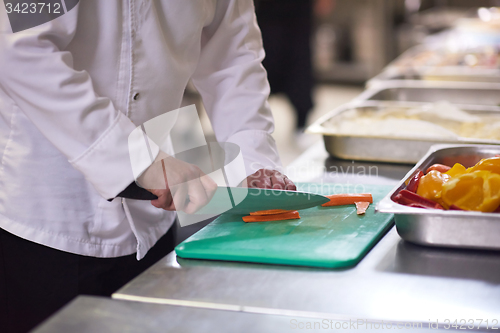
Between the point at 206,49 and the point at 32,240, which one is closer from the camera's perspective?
the point at 32,240

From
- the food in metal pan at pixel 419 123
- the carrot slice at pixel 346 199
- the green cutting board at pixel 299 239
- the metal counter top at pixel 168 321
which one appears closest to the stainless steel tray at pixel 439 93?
the food in metal pan at pixel 419 123

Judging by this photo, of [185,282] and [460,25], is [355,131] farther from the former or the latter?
[460,25]

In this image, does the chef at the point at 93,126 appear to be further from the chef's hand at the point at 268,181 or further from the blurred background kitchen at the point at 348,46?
the blurred background kitchen at the point at 348,46

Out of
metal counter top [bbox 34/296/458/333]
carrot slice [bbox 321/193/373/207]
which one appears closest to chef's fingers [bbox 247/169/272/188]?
carrot slice [bbox 321/193/373/207]

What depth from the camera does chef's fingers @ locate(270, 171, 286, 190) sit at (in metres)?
0.98

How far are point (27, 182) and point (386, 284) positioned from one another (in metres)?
0.68

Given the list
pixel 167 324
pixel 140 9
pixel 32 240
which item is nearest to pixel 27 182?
pixel 32 240

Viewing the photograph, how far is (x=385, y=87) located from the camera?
194 cm

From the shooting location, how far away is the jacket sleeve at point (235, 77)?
1.18 metres

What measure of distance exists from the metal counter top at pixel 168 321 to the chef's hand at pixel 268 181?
1.10 ft

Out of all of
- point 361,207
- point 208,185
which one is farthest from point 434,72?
point 208,185

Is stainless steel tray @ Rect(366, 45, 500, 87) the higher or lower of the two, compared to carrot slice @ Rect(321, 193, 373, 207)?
higher

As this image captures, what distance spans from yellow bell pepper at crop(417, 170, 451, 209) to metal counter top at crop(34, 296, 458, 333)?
0.94ft

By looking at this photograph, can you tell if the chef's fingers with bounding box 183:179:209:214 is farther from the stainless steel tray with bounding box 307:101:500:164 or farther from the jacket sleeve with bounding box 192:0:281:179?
the stainless steel tray with bounding box 307:101:500:164
